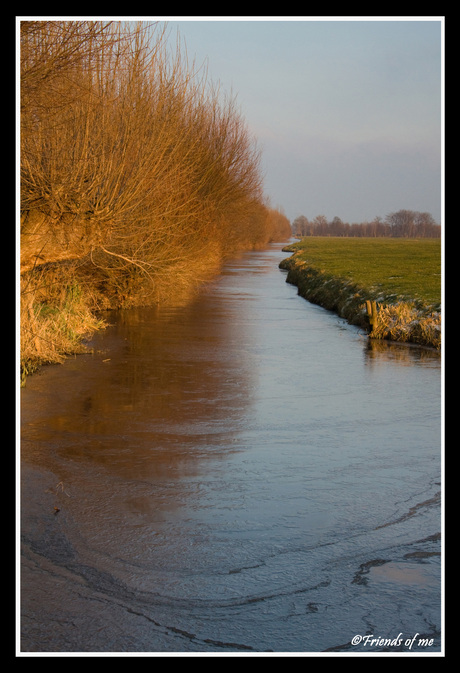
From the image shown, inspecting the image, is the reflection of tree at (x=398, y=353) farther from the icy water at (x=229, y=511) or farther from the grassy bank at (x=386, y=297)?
the icy water at (x=229, y=511)

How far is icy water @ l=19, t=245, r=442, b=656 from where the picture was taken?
4660 millimetres

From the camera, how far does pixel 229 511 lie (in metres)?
6.55

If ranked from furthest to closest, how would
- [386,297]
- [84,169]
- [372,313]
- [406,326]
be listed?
1. [386,297]
2. [372,313]
3. [406,326]
4. [84,169]

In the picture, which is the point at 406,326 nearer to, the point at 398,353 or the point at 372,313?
the point at 372,313

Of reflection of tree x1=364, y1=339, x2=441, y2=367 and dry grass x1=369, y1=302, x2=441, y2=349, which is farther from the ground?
dry grass x1=369, y1=302, x2=441, y2=349

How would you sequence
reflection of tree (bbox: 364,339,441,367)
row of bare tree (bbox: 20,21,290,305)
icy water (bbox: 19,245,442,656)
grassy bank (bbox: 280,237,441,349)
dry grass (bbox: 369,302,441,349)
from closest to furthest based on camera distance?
icy water (bbox: 19,245,442,656) → row of bare tree (bbox: 20,21,290,305) → reflection of tree (bbox: 364,339,441,367) → dry grass (bbox: 369,302,441,349) → grassy bank (bbox: 280,237,441,349)

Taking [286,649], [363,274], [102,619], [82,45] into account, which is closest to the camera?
[286,649]

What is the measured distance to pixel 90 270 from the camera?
69.4 feet

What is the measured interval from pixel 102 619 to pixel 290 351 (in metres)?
11.4

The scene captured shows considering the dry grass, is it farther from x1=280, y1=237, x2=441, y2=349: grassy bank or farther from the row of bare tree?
the row of bare tree

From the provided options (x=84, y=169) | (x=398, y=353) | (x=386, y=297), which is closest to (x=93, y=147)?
(x=84, y=169)

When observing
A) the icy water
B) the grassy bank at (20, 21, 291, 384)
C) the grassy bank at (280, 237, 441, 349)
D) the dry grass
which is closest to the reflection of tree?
the dry grass
